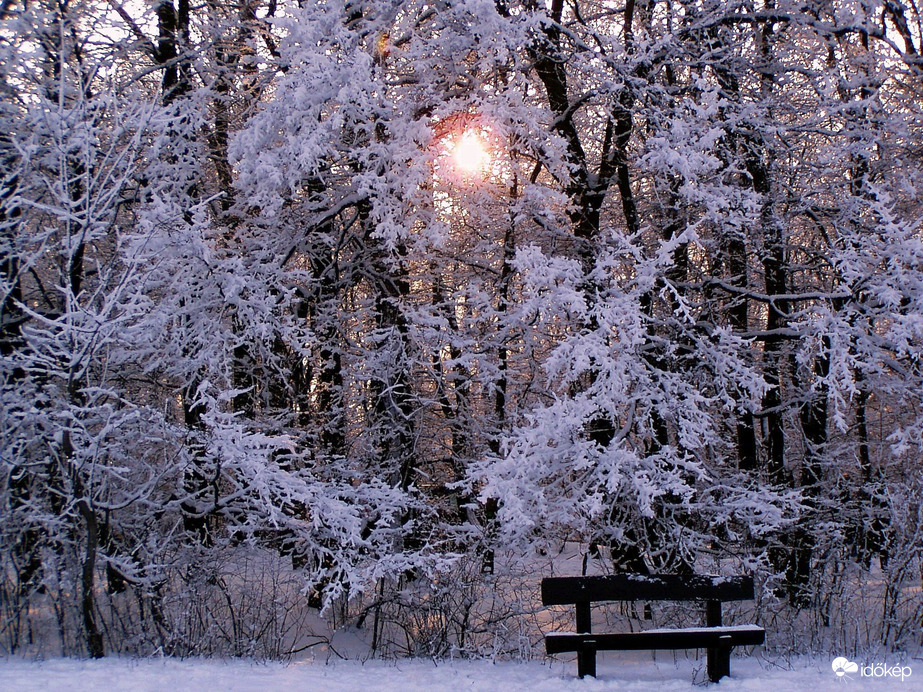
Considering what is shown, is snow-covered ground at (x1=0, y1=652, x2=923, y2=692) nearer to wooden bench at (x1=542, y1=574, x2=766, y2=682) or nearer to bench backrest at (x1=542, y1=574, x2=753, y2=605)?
wooden bench at (x1=542, y1=574, x2=766, y2=682)

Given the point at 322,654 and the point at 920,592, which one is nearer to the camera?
the point at 920,592

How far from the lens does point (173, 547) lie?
30.0 feet

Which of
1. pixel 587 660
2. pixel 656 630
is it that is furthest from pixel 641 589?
pixel 587 660

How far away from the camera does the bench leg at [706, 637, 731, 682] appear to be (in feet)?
20.3

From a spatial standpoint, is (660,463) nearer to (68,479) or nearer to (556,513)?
(556,513)

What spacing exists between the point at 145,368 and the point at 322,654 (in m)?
4.13

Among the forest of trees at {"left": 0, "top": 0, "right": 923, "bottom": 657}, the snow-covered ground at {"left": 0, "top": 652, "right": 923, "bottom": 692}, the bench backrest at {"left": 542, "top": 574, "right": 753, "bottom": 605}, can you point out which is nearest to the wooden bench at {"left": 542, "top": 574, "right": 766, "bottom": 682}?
the bench backrest at {"left": 542, "top": 574, "right": 753, "bottom": 605}

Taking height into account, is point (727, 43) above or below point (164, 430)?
above

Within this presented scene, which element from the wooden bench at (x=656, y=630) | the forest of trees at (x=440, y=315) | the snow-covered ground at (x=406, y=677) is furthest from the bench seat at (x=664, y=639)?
the forest of trees at (x=440, y=315)

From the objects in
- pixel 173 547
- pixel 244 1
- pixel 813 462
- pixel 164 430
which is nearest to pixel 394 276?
pixel 164 430

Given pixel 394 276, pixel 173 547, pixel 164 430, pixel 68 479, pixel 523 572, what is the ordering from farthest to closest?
pixel 394 276 → pixel 523 572 → pixel 173 547 → pixel 164 430 → pixel 68 479

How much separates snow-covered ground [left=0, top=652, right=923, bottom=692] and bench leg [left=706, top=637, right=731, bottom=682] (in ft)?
0.32

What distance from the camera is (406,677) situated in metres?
6.46

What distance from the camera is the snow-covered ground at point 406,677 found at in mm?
5707
